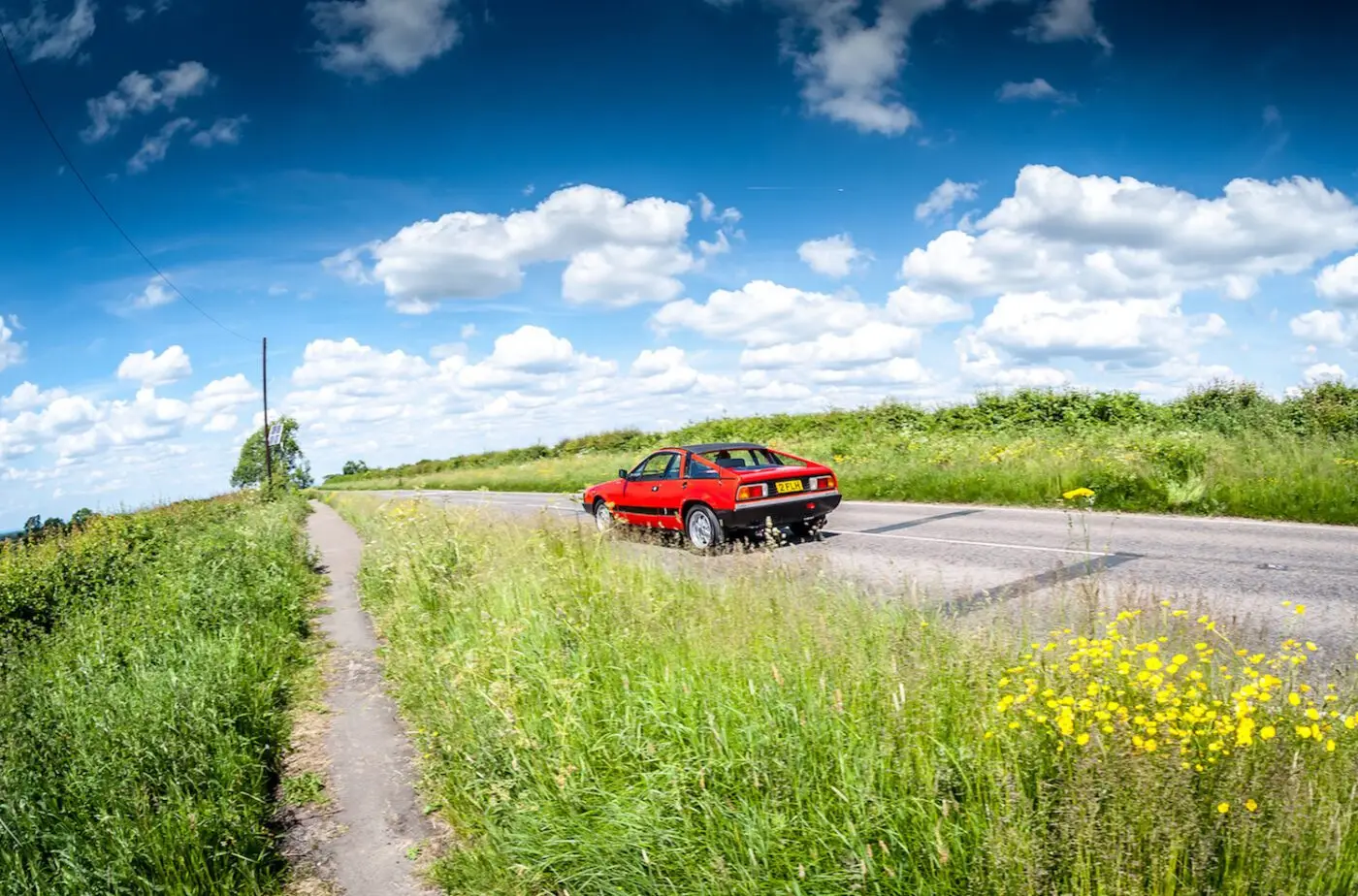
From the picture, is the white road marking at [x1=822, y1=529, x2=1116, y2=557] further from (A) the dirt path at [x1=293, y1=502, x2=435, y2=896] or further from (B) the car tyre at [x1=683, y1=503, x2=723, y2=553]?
(A) the dirt path at [x1=293, y1=502, x2=435, y2=896]

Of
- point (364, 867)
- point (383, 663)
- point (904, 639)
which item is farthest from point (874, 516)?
point (364, 867)

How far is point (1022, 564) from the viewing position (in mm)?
8477

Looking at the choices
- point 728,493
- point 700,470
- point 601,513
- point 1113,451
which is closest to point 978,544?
point 728,493

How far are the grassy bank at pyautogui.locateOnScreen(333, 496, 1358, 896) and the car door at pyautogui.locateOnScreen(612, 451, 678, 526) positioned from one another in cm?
655

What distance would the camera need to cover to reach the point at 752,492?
408 inches

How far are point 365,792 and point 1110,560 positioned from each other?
7910mm

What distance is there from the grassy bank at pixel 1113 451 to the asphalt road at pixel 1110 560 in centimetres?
108

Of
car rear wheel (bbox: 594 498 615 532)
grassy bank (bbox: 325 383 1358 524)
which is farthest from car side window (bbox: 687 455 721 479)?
grassy bank (bbox: 325 383 1358 524)

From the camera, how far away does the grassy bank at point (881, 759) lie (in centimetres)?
248

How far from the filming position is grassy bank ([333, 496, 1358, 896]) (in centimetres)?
248

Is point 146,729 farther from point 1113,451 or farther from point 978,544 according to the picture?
point 1113,451

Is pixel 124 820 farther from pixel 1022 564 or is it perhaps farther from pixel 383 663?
pixel 1022 564

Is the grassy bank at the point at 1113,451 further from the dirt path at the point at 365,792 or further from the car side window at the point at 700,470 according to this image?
the dirt path at the point at 365,792

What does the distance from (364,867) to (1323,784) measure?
4397mm
